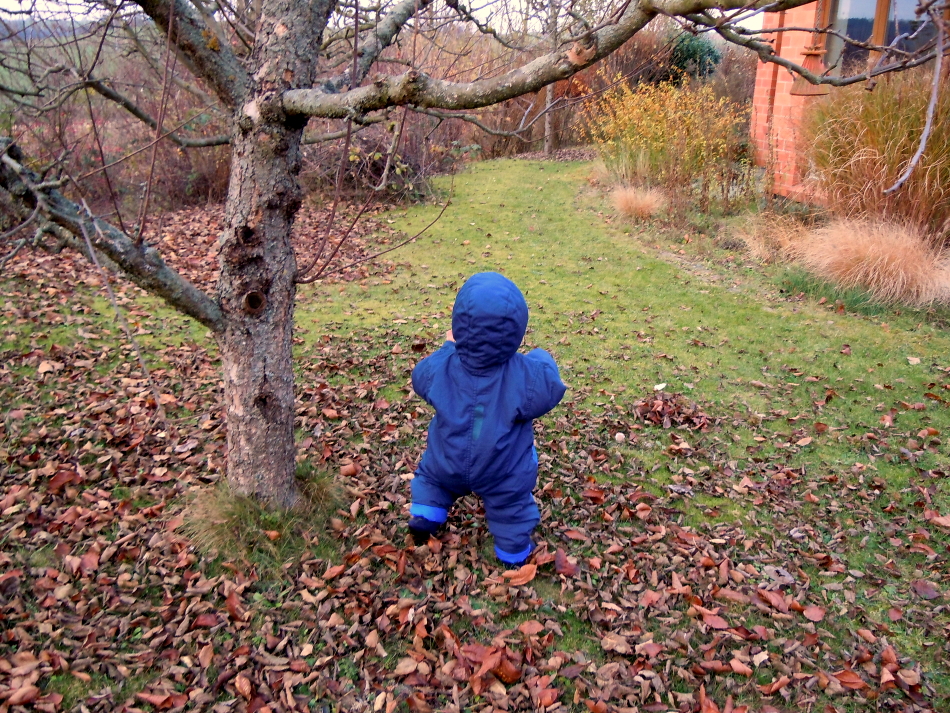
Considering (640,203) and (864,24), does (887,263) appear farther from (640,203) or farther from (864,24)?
(864,24)

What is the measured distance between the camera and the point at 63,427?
3.97 meters

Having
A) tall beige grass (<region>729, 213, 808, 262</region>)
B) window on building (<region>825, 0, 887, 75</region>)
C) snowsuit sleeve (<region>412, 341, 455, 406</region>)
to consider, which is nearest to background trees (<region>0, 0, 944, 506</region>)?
snowsuit sleeve (<region>412, 341, 455, 406</region>)

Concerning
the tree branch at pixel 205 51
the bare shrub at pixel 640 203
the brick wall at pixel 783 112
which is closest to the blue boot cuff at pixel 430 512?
the tree branch at pixel 205 51

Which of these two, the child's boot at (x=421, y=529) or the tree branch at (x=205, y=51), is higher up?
the tree branch at (x=205, y=51)

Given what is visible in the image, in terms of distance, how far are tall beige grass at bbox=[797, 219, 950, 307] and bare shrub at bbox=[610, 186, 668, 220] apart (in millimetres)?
3118

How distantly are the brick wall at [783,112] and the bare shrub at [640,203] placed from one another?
1.53 metres

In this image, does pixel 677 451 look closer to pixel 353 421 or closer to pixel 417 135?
pixel 353 421

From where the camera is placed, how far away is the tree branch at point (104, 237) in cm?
224

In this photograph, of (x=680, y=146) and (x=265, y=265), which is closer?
(x=265, y=265)

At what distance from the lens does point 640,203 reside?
996 cm

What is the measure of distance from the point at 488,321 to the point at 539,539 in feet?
4.34

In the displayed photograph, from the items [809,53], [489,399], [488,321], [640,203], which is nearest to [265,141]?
[488,321]

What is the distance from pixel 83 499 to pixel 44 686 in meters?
1.16

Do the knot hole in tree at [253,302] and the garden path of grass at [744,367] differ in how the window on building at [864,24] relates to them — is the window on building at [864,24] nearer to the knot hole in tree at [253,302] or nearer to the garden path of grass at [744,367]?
the garden path of grass at [744,367]
